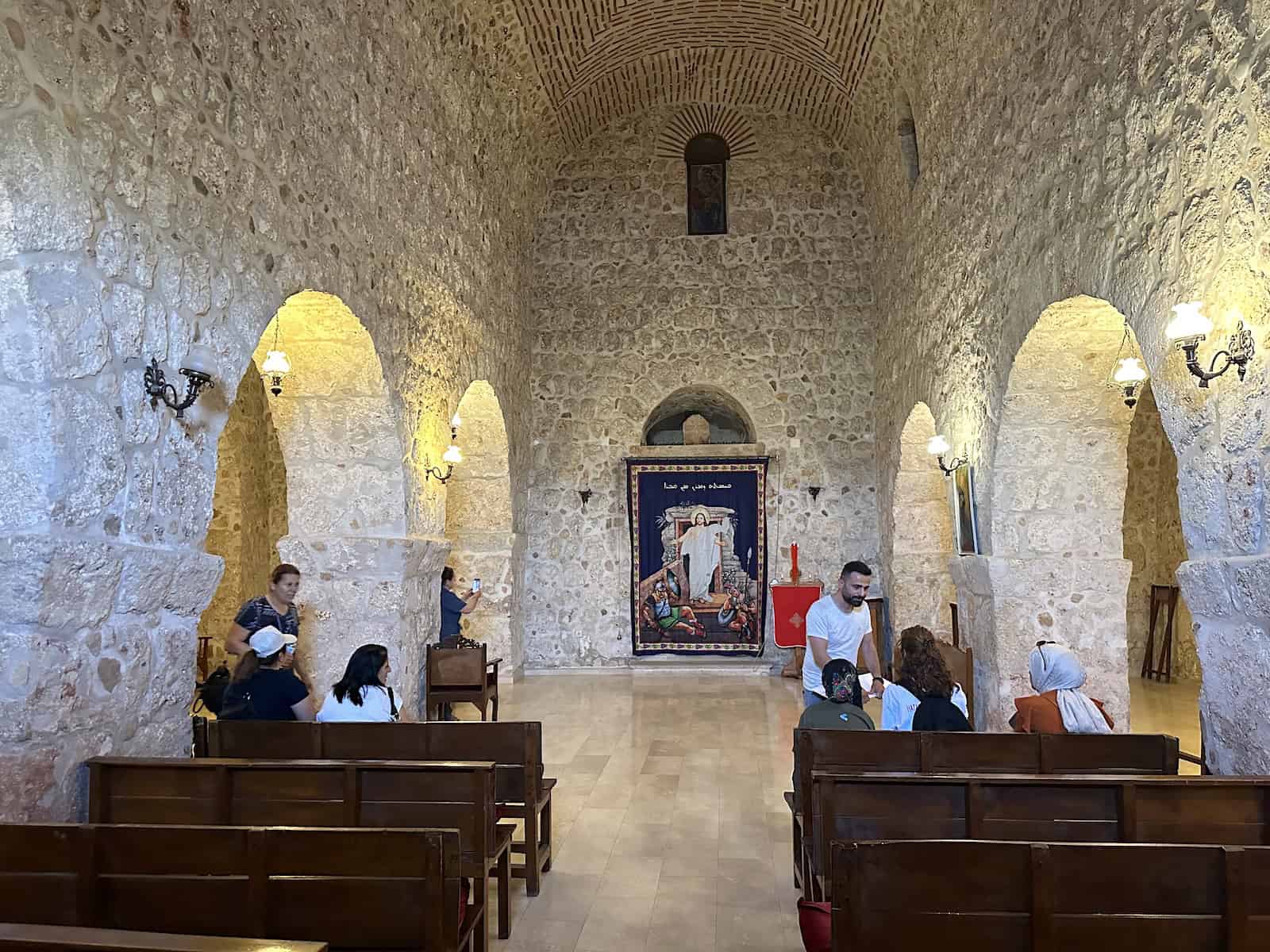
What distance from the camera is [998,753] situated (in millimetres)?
3777

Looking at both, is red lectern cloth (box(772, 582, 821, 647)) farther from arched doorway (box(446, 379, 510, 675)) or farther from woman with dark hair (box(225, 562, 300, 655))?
woman with dark hair (box(225, 562, 300, 655))

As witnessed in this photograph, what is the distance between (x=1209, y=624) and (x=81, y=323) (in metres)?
4.45

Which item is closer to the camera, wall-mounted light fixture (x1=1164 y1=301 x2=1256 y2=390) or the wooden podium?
wall-mounted light fixture (x1=1164 y1=301 x2=1256 y2=390)

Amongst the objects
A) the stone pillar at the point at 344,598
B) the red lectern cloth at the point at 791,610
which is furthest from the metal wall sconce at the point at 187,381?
the red lectern cloth at the point at 791,610

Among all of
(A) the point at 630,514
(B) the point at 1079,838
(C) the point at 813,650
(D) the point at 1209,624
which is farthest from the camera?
(A) the point at 630,514

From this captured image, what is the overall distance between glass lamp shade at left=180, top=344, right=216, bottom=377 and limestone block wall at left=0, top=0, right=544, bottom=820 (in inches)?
1.5

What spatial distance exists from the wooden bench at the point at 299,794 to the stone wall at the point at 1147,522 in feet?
32.4

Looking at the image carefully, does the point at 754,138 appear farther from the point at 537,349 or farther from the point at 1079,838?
the point at 1079,838

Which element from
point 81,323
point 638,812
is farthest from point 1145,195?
point 81,323

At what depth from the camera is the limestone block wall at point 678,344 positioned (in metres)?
11.5

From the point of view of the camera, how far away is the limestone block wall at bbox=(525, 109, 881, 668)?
453 inches

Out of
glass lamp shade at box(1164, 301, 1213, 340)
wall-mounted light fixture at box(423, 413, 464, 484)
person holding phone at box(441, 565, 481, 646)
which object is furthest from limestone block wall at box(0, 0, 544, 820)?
glass lamp shade at box(1164, 301, 1213, 340)

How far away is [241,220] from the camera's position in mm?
4422

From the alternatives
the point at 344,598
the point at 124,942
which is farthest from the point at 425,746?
the point at 344,598
